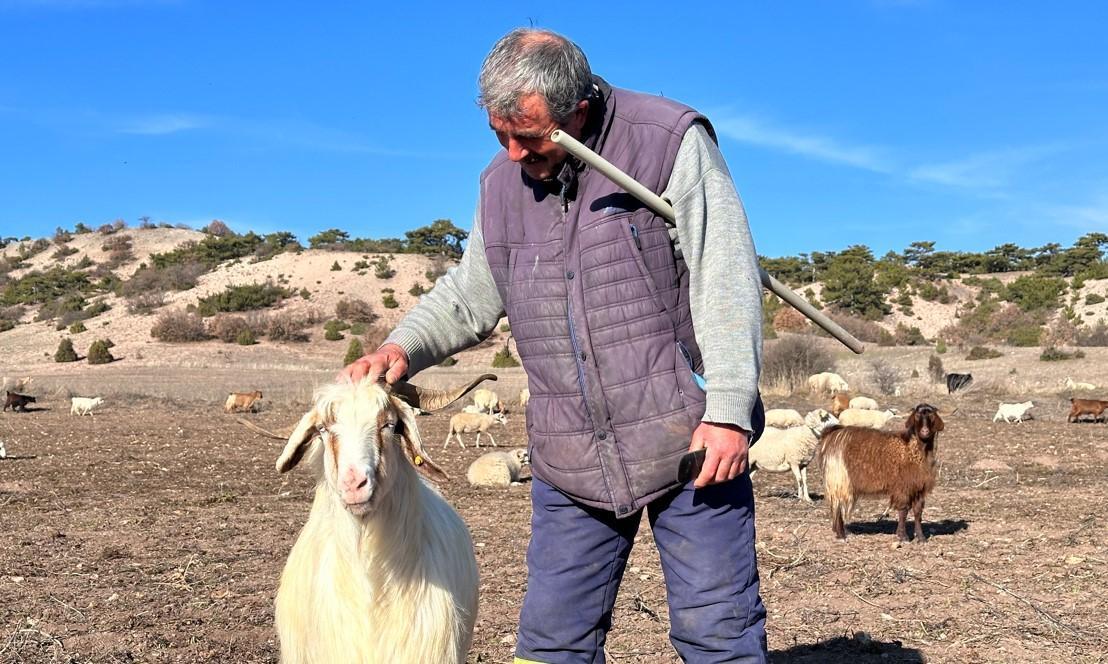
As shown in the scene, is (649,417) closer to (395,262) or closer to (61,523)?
(61,523)

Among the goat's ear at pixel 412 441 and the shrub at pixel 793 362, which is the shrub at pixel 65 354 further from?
the goat's ear at pixel 412 441

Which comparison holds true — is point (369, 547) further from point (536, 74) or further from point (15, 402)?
point (15, 402)

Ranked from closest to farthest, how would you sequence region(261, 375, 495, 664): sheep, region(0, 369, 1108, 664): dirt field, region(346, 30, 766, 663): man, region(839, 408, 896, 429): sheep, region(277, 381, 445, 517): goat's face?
region(346, 30, 766, 663): man
region(277, 381, 445, 517): goat's face
region(261, 375, 495, 664): sheep
region(0, 369, 1108, 664): dirt field
region(839, 408, 896, 429): sheep

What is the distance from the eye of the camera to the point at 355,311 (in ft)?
183

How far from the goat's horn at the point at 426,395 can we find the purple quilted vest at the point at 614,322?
17.8 inches

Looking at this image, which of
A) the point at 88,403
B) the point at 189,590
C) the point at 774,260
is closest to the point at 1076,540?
the point at 189,590

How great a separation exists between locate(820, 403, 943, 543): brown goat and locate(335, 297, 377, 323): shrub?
1833 inches

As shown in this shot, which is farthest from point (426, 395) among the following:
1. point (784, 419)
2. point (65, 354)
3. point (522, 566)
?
point (65, 354)

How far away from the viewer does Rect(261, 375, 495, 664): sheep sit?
3.41 meters

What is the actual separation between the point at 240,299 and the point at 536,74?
56397mm

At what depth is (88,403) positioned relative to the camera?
23.5 m

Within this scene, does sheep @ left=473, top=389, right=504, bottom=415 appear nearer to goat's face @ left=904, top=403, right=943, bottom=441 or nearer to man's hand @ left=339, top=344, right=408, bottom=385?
goat's face @ left=904, top=403, right=943, bottom=441

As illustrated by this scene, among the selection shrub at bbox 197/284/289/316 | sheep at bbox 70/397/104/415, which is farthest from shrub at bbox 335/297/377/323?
sheep at bbox 70/397/104/415

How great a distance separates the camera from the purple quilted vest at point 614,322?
3076mm
